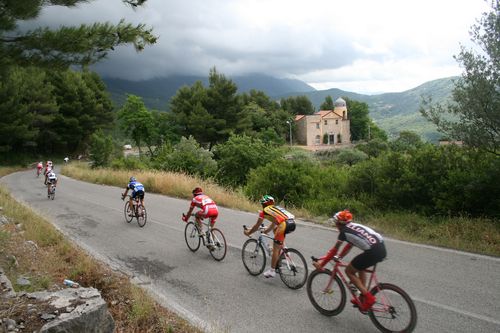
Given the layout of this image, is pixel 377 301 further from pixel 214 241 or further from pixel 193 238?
pixel 193 238

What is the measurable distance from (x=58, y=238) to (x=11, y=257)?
91.0 inches

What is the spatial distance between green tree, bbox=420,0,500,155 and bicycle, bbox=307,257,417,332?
5.85 m

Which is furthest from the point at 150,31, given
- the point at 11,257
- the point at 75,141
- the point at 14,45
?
the point at 75,141

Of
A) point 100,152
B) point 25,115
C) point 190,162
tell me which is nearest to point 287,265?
point 190,162

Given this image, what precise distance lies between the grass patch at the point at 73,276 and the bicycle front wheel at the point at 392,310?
7.92 ft

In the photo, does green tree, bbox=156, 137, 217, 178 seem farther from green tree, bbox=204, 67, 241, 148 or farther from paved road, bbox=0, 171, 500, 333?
green tree, bbox=204, 67, 241, 148

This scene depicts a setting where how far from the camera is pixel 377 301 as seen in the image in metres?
5.19

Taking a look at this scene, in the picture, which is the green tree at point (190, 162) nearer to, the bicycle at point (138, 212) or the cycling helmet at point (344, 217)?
the bicycle at point (138, 212)

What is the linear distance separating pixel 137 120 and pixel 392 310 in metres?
60.8

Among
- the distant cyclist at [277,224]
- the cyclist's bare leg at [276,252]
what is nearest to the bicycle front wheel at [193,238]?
the distant cyclist at [277,224]

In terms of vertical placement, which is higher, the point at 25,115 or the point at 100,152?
the point at 25,115

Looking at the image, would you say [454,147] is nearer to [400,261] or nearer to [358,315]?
[400,261]

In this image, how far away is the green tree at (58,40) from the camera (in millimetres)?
6789

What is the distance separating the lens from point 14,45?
23.2ft
